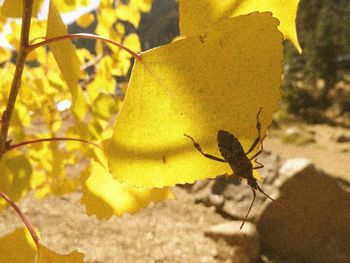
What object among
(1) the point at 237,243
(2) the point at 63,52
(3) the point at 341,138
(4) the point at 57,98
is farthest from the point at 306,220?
(3) the point at 341,138

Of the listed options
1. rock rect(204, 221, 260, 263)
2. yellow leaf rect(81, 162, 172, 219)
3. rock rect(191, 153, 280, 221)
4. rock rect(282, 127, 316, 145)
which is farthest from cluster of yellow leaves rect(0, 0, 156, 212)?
rock rect(282, 127, 316, 145)

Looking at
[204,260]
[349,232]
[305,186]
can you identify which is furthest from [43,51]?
[349,232]

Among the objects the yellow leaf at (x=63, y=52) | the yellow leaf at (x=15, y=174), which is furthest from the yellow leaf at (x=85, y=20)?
the yellow leaf at (x=63, y=52)

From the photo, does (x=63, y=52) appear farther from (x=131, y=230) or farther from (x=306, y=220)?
(x=306, y=220)

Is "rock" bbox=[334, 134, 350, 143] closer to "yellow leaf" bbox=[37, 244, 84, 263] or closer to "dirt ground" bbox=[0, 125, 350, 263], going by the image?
"dirt ground" bbox=[0, 125, 350, 263]

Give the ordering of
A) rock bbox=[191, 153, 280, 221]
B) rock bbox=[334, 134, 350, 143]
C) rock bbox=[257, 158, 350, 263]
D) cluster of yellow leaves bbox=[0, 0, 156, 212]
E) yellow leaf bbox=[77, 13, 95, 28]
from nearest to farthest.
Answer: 1. cluster of yellow leaves bbox=[0, 0, 156, 212]
2. yellow leaf bbox=[77, 13, 95, 28]
3. rock bbox=[257, 158, 350, 263]
4. rock bbox=[191, 153, 280, 221]
5. rock bbox=[334, 134, 350, 143]

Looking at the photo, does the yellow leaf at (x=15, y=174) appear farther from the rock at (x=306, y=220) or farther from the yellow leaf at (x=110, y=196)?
the rock at (x=306, y=220)
